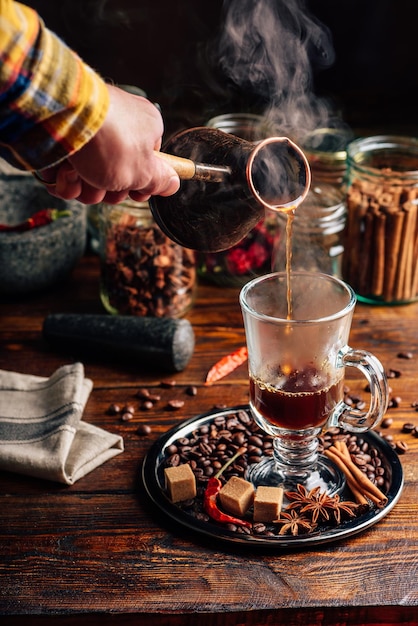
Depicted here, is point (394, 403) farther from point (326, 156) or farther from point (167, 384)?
point (326, 156)

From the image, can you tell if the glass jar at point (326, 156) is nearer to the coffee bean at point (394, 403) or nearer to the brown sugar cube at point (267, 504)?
the coffee bean at point (394, 403)

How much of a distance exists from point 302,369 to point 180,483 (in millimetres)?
300

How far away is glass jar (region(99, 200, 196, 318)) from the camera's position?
2.07 m

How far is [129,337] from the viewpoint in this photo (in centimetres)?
196

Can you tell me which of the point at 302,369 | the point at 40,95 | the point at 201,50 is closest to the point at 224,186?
the point at 302,369

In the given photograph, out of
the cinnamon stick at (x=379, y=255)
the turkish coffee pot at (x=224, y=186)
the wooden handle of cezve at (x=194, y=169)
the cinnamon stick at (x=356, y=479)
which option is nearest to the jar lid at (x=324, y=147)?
the cinnamon stick at (x=379, y=255)

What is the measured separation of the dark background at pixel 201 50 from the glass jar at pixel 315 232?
2.22 feet

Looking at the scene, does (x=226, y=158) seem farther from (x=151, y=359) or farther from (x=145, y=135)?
(x=151, y=359)

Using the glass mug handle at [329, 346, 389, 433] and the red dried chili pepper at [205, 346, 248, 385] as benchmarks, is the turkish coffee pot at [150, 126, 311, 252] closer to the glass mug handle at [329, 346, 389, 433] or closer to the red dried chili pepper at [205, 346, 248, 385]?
the glass mug handle at [329, 346, 389, 433]

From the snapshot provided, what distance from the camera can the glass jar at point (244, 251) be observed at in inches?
88.3

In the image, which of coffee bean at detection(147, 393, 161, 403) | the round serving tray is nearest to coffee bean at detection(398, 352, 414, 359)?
the round serving tray

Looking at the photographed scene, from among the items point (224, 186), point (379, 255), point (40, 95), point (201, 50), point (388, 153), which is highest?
point (40, 95)

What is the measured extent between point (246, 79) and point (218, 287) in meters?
0.59

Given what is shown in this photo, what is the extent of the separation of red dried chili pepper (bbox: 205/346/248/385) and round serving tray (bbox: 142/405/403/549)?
0.21 m
